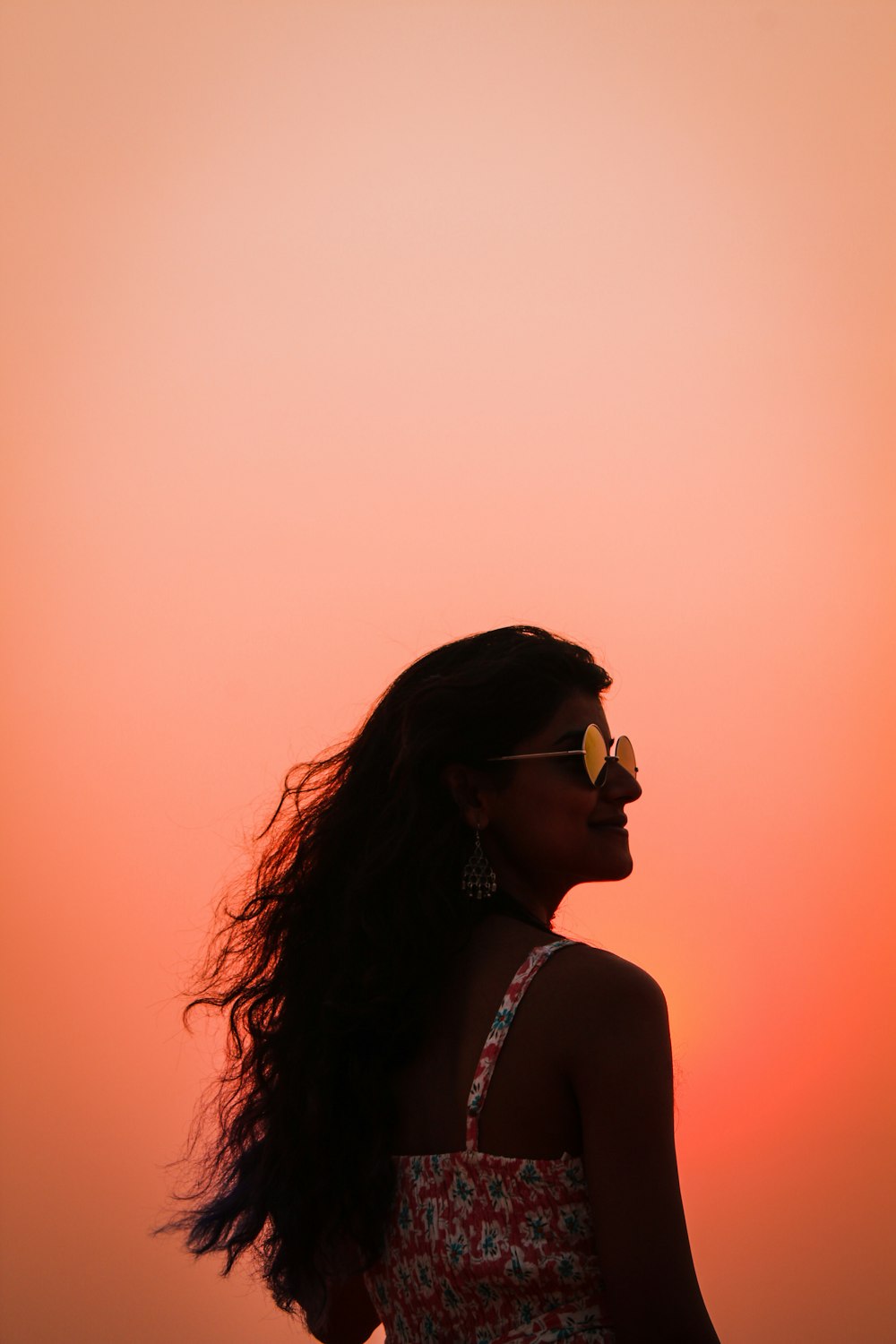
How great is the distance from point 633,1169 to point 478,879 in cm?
30

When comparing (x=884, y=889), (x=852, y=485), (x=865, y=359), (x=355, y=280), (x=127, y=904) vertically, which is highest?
(x=355, y=280)

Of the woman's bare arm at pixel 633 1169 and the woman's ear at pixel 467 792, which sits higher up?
the woman's ear at pixel 467 792

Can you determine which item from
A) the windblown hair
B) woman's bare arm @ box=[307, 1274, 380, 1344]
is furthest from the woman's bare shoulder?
woman's bare arm @ box=[307, 1274, 380, 1344]

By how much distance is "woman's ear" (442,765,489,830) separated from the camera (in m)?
1.10

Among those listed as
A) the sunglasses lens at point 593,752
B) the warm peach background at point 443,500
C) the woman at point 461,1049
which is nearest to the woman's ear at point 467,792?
the woman at point 461,1049

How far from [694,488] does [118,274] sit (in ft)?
5.32

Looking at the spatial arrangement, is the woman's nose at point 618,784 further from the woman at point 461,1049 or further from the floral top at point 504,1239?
the floral top at point 504,1239

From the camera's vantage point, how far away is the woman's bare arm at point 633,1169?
2.81 ft

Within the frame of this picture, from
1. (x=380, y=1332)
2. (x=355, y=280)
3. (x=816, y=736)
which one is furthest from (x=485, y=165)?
(x=380, y=1332)

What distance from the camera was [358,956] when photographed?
1077mm

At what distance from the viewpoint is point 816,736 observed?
2.91 m

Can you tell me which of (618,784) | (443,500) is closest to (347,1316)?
(618,784)

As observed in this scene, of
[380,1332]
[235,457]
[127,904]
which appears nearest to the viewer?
[380,1332]

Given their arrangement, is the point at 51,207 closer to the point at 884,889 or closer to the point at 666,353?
the point at 666,353
